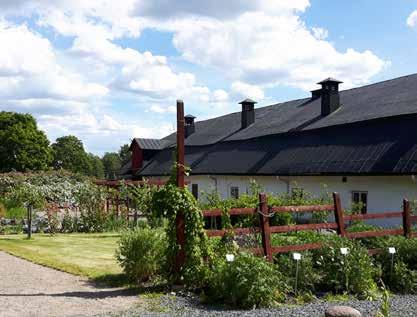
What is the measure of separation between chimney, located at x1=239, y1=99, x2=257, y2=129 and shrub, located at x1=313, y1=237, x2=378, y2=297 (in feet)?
76.9

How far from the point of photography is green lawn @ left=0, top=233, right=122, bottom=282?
407 inches

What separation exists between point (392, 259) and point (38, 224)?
13.6 metres

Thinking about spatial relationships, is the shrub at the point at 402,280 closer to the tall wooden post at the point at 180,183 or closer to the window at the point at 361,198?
the tall wooden post at the point at 180,183

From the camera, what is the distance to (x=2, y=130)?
60469 millimetres

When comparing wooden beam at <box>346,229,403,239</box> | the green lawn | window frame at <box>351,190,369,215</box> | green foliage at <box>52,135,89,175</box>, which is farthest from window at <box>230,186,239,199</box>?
green foliage at <box>52,135,89,175</box>

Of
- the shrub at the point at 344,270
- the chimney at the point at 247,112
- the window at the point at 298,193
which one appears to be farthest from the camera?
the chimney at the point at 247,112

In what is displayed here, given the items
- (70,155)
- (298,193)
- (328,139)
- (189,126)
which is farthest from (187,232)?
(70,155)

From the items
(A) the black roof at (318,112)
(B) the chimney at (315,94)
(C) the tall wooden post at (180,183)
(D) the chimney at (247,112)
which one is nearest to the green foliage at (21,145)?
(A) the black roof at (318,112)

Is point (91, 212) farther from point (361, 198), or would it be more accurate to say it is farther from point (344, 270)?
point (344, 270)

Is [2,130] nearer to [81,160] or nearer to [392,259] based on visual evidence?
[81,160]

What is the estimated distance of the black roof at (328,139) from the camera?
691 inches

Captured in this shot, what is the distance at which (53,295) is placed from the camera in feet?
25.9

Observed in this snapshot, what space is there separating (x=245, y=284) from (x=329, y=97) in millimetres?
18265

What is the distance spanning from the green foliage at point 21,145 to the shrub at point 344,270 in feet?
179
